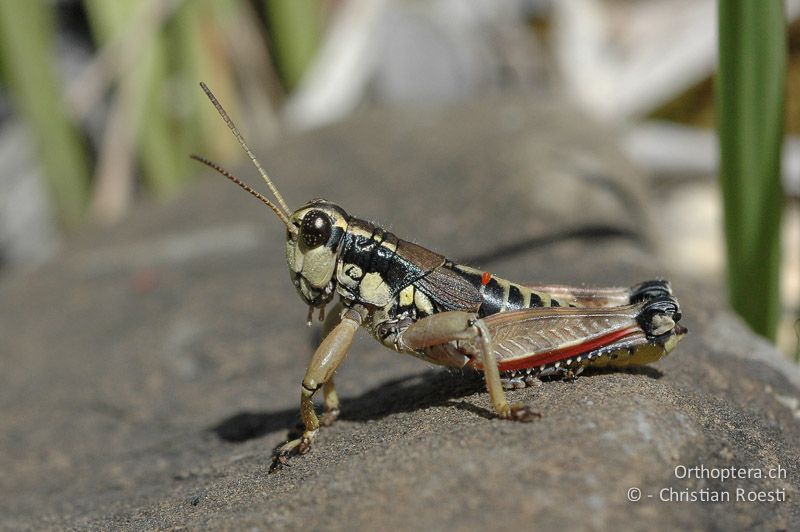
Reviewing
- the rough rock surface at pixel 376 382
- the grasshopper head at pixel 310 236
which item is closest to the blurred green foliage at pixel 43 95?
the rough rock surface at pixel 376 382

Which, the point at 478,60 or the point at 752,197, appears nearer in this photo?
the point at 752,197

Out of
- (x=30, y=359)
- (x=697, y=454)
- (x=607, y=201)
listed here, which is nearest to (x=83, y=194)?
(x=30, y=359)

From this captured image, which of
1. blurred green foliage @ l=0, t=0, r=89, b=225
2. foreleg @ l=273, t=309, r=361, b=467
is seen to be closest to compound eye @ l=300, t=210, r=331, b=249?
foreleg @ l=273, t=309, r=361, b=467

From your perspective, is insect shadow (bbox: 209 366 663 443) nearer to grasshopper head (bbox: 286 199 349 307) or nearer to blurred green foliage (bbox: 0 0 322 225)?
grasshopper head (bbox: 286 199 349 307)

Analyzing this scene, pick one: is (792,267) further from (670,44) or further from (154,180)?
(154,180)

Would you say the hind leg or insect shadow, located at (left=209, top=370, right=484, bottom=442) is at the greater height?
the hind leg

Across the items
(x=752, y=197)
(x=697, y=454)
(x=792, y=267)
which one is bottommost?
(x=792, y=267)

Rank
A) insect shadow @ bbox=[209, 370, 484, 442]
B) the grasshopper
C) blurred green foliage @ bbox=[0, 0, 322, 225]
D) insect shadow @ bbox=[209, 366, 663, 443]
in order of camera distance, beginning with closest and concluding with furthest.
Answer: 1. the grasshopper
2. insect shadow @ bbox=[209, 366, 663, 443]
3. insect shadow @ bbox=[209, 370, 484, 442]
4. blurred green foliage @ bbox=[0, 0, 322, 225]
